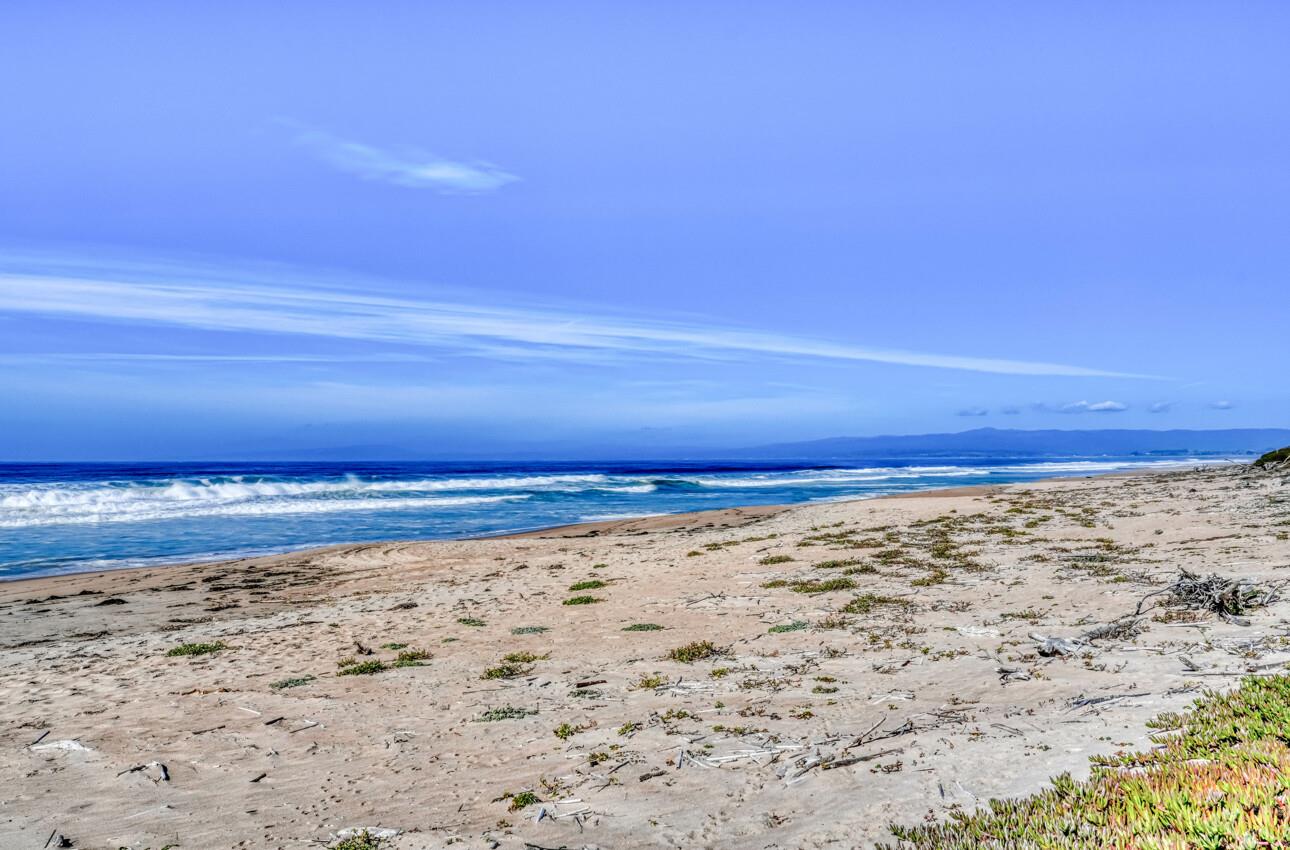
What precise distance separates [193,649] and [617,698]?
7.57 metres

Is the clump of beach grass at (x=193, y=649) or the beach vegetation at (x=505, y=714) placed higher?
the beach vegetation at (x=505, y=714)

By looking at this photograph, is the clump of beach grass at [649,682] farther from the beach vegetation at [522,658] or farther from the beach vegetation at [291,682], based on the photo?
the beach vegetation at [291,682]

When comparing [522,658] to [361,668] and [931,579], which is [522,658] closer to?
[361,668]

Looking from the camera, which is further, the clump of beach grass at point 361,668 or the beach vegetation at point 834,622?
the beach vegetation at point 834,622

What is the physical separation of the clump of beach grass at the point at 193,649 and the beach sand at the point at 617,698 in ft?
0.55

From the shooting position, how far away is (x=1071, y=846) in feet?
13.3

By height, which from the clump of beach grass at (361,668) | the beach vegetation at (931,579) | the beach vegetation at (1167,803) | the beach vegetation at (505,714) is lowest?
the clump of beach grass at (361,668)

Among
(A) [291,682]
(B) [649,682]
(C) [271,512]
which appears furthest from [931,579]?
(C) [271,512]

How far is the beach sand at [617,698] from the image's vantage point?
568 centimetres

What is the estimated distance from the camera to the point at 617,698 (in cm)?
837

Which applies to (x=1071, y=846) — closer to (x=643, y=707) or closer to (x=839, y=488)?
(x=643, y=707)

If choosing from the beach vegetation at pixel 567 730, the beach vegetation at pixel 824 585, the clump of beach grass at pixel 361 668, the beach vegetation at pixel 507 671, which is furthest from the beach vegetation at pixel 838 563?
the beach vegetation at pixel 567 730

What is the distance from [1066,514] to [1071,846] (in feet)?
73.3

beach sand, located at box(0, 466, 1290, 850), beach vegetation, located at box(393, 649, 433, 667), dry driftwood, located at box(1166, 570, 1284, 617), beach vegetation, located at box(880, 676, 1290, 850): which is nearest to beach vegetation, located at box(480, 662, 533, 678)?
beach sand, located at box(0, 466, 1290, 850)
